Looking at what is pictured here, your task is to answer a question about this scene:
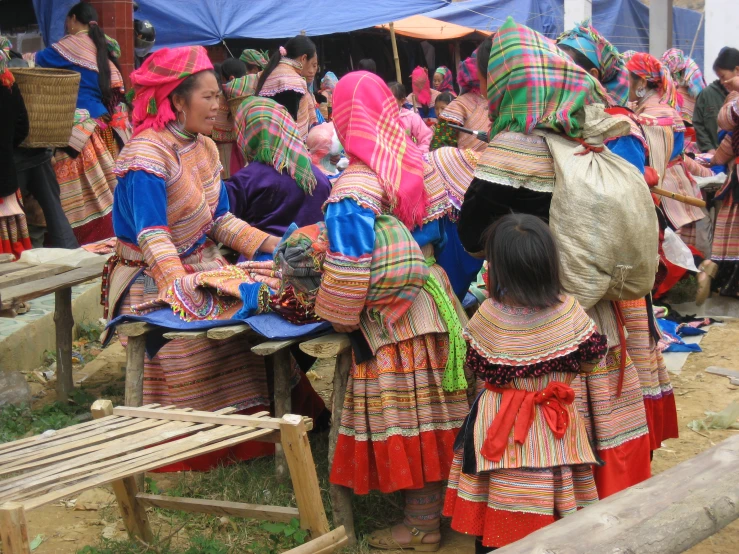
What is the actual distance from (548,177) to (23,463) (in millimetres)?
2002

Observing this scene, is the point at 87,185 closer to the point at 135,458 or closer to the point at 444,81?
the point at 135,458

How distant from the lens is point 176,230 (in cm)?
439

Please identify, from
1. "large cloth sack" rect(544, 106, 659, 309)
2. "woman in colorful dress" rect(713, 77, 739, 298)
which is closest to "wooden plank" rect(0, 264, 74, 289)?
"large cloth sack" rect(544, 106, 659, 309)

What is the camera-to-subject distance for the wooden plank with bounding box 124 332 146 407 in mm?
4035

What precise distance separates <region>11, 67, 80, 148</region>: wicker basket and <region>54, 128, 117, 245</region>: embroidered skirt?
78cm

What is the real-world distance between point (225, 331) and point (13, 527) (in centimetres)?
156

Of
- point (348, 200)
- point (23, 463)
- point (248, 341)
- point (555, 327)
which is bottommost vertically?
point (248, 341)

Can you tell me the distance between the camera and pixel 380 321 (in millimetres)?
3514

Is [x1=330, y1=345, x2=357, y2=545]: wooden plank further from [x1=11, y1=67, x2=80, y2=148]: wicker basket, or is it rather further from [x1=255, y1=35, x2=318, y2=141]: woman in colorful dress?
[x1=11, y1=67, x2=80, y2=148]: wicker basket

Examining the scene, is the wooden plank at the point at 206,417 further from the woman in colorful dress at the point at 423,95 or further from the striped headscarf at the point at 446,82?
the striped headscarf at the point at 446,82

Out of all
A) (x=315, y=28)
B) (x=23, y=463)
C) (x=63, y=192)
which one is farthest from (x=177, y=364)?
(x=315, y=28)

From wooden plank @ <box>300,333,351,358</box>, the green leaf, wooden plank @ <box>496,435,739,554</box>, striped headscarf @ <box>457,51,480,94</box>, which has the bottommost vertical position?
the green leaf

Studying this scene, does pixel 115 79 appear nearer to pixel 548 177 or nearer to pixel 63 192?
pixel 63 192

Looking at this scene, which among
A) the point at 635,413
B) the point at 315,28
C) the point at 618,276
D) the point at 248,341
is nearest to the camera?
the point at 618,276
